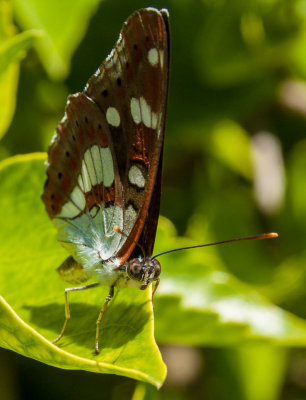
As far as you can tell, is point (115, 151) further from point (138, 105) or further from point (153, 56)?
point (153, 56)

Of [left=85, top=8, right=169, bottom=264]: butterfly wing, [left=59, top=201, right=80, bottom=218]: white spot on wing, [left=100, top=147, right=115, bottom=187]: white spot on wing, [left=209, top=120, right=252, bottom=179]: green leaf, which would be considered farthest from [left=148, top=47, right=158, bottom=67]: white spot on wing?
[left=209, top=120, right=252, bottom=179]: green leaf

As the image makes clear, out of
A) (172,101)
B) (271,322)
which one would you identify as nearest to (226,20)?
(172,101)

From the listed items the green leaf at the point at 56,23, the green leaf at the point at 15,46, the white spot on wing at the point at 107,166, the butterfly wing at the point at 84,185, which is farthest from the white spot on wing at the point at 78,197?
the green leaf at the point at 56,23

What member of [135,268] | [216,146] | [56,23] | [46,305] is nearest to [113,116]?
[135,268]

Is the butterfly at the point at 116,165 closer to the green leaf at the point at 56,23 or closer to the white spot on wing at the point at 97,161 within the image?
the white spot on wing at the point at 97,161

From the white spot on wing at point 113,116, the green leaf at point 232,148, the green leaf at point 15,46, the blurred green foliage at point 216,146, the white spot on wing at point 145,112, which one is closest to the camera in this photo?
the green leaf at point 15,46

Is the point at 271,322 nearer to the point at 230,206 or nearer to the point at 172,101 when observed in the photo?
the point at 230,206
